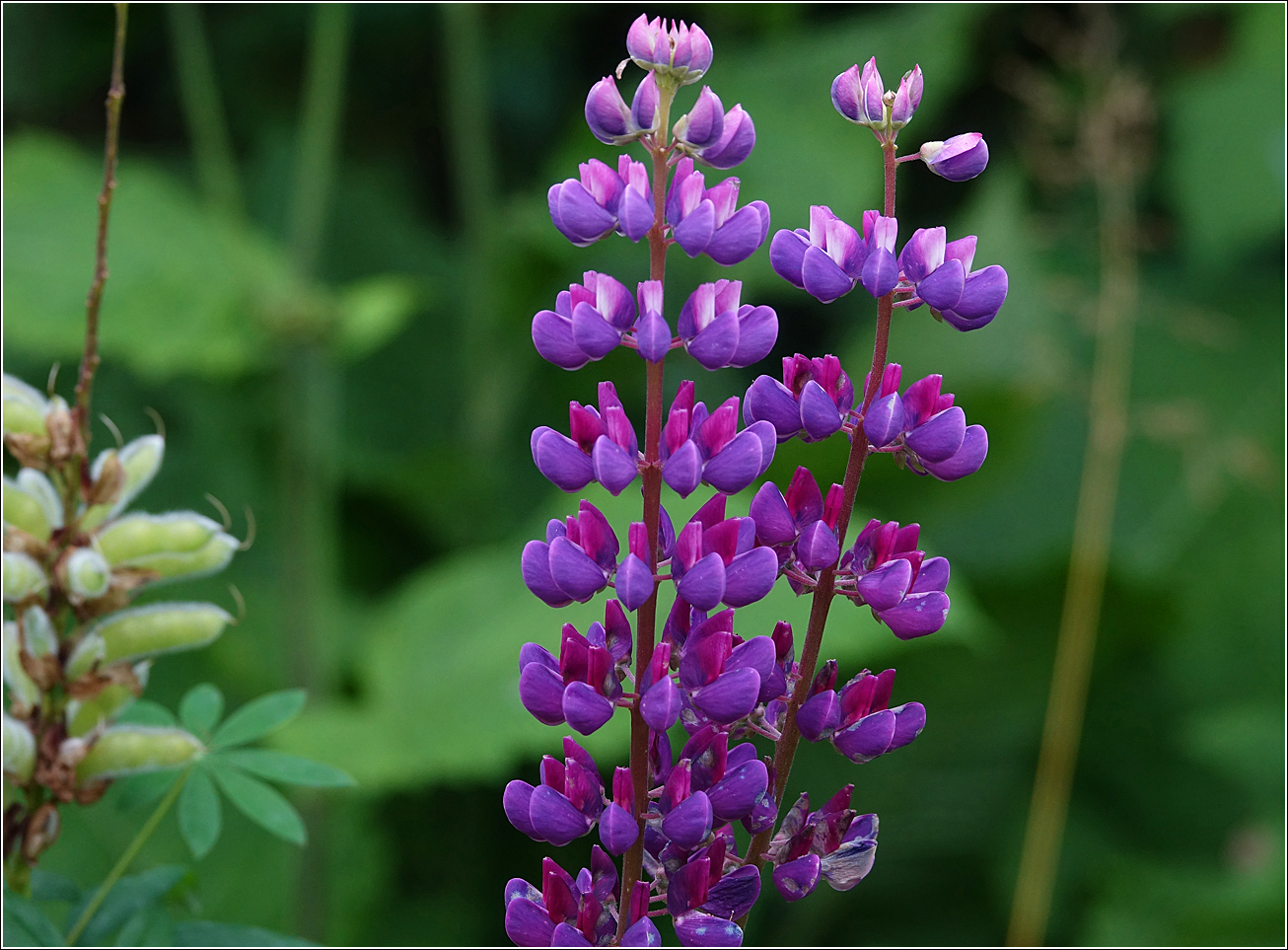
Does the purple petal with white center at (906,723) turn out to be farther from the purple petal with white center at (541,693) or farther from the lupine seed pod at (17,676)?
the lupine seed pod at (17,676)

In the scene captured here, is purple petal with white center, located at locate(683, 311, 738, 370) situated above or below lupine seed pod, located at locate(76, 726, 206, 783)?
above

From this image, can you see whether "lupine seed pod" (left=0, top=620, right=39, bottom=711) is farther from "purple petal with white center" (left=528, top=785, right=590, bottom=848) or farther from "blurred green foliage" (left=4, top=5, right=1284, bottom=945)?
"blurred green foliage" (left=4, top=5, right=1284, bottom=945)

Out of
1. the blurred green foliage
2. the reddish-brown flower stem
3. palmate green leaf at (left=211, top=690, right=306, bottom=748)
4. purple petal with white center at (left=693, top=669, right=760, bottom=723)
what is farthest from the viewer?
the blurred green foliage

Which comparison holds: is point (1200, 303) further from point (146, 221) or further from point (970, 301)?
point (970, 301)

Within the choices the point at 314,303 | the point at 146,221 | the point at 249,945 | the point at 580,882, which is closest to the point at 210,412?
the point at 146,221

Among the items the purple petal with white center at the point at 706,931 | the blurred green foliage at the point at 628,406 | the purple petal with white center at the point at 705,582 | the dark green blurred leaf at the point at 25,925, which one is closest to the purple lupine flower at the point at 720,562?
the purple petal with white center at the point at 705,582

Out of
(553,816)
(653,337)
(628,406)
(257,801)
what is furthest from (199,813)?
(628,406)

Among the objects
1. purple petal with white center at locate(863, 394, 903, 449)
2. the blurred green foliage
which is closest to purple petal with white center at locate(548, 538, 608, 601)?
purple petal with white center at locate(863, 394, 903, 449)
